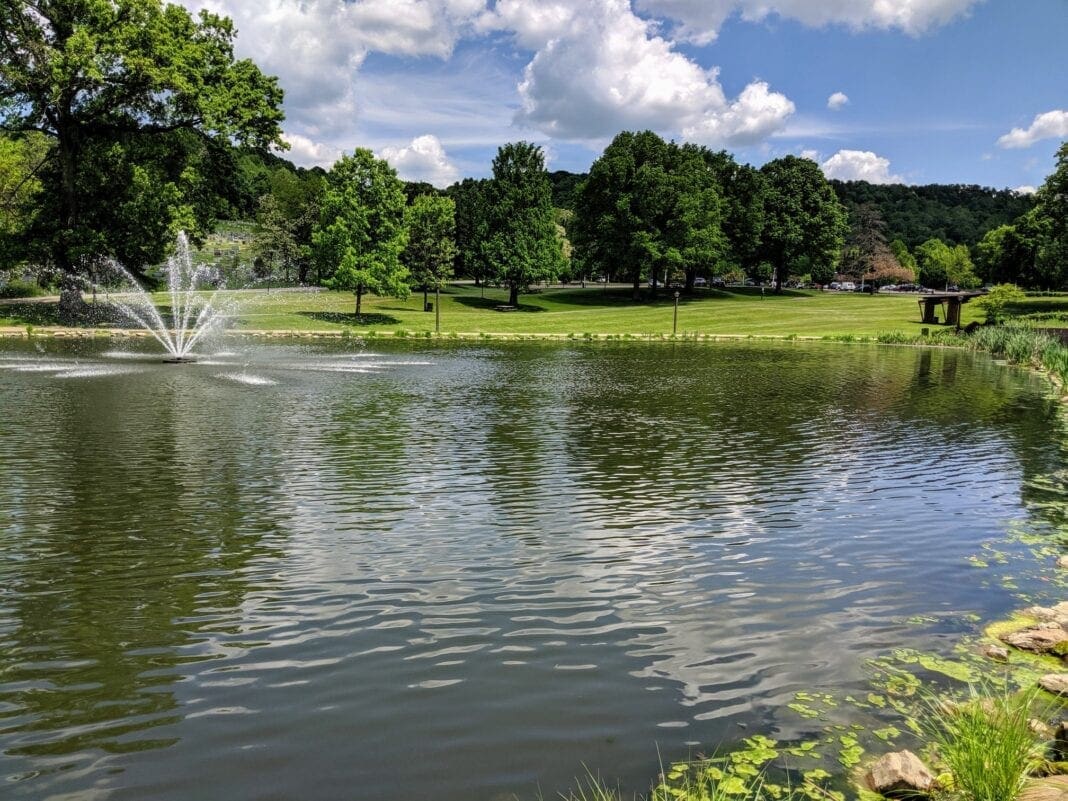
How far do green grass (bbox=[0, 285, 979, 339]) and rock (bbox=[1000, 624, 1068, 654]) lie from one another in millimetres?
52880

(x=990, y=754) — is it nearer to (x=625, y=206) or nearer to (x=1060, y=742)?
(x=1060, y=742)

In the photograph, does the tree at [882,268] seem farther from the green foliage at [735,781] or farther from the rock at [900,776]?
the green foliage at [735,781]

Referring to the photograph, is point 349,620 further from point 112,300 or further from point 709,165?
point 709,165

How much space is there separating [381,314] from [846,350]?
42.3 meters

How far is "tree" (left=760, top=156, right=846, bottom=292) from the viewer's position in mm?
102881

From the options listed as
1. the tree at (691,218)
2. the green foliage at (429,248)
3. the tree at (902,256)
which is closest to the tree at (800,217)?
the tree at (691,218)

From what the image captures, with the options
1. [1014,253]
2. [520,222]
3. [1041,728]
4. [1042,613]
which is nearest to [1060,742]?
[1041,728]

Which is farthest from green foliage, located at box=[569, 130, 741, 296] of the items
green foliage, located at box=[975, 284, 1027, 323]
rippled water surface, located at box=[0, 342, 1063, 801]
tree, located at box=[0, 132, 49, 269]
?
rippled water surface, located at box=[0, 342, 1063, 801]

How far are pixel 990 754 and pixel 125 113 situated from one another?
64.5 meters

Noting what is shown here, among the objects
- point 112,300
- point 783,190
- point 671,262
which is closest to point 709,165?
point 783,190

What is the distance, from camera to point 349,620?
8.39 meters

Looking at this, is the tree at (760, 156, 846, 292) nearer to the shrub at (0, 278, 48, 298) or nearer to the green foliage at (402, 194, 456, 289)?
the green foliage at (402, 194, 456, 289)

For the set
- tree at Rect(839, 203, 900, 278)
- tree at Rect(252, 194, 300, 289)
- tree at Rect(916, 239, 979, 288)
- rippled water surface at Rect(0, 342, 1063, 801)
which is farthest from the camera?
tree at Rect(916, 239, 979, 288)

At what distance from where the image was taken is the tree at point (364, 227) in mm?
68938
